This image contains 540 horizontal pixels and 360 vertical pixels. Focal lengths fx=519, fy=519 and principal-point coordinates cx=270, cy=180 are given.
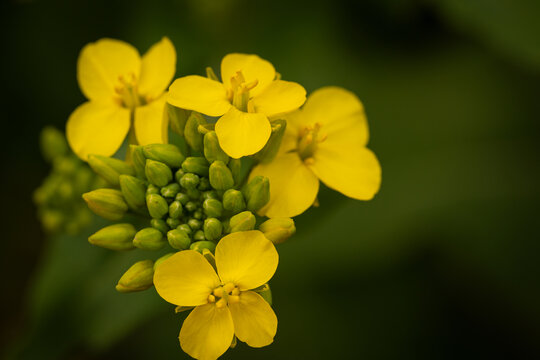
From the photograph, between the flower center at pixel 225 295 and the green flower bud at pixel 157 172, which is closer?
the flower center at pixel 225 295

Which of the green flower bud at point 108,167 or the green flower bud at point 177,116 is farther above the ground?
the green flower bud at point 177,116

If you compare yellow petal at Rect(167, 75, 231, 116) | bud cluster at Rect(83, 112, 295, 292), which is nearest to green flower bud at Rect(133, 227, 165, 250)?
bud cluster at Rect(83, 112, 295, 292)

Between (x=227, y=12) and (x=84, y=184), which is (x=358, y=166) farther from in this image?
(x=227, y=12)

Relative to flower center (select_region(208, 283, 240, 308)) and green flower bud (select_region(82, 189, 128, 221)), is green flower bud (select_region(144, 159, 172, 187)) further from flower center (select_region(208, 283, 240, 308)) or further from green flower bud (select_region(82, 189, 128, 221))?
flower center (select_region(208, 283, 240, 308))

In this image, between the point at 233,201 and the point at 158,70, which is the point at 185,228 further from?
the point at 158,70

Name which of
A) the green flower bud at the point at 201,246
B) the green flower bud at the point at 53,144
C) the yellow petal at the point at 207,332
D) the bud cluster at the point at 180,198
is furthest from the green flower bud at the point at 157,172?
the green flower bud at the point at 53,144

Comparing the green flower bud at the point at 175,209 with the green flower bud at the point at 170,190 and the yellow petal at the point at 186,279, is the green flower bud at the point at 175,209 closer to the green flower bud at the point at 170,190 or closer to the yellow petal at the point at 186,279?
the green flower bud at the point at 170,190

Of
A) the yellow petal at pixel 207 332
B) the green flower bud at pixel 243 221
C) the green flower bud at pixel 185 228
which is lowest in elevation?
the yellow petal at pixel 207 332

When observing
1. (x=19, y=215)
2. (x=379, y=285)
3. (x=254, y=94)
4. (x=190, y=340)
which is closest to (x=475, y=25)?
(x=254, y=94)
